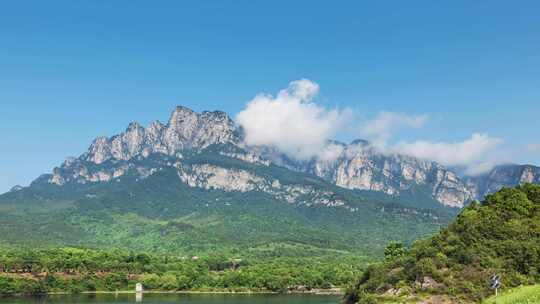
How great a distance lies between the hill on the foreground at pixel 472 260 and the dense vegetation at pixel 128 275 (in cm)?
7137

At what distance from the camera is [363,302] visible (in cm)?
7088

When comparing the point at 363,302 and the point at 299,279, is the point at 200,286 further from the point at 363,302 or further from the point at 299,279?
the point at 363,302

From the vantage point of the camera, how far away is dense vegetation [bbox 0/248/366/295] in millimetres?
137000

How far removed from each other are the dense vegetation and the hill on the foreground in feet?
234

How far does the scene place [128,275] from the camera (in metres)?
152

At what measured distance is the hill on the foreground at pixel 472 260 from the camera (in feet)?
211

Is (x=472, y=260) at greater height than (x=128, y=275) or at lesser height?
greater

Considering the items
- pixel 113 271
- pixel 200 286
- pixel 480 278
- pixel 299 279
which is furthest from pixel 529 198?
pixel 113 271

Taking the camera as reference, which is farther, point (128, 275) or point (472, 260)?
point (128, 275)

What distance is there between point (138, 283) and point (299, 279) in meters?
39.4

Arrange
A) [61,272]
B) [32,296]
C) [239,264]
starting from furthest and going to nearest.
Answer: [239,264] → [61,272] → [32,296]

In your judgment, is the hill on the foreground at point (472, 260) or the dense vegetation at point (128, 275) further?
the dense vegetation at point (128, 275)

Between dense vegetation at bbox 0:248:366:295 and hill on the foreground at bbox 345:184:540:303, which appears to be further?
dense vegetation at bbox 0:248:366:295

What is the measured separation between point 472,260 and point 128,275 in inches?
4090
